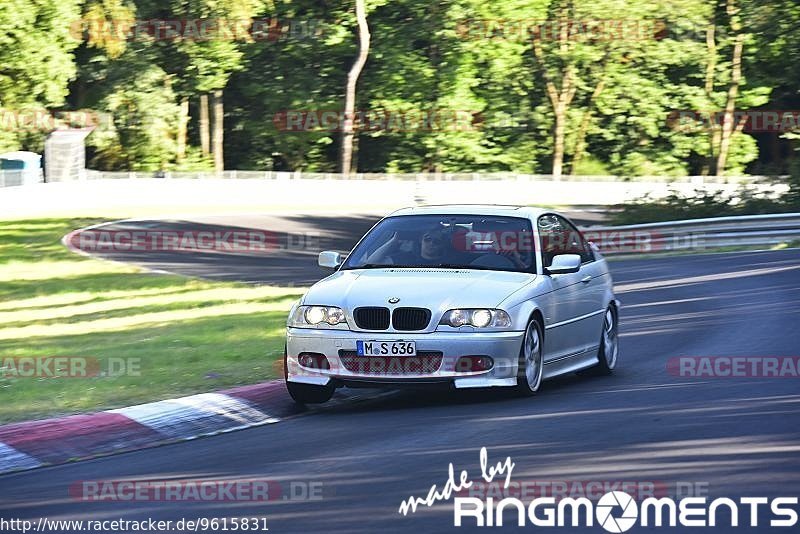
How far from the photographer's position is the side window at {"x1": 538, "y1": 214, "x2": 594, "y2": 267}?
38.6 feet

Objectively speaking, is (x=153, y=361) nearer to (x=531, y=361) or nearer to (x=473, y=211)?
(x=473, y=211)

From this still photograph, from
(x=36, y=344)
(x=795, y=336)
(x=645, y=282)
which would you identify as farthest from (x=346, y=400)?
(x=645, y=282)

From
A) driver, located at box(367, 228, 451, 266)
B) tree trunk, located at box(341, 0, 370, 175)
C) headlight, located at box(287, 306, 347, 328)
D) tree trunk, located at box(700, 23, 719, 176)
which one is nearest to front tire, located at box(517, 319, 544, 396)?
driver, located at box(367, 228, 451, 266)

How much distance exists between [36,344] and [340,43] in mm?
47141

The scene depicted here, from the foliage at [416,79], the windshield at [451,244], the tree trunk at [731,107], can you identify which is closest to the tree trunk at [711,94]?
the foliage at [416,79]

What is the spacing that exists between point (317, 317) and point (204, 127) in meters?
55.0

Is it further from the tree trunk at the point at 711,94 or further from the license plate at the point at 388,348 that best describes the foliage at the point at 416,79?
the license plate at the point at 388,348

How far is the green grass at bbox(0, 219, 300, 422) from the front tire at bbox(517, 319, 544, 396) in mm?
2503

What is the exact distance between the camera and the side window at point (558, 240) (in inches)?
463

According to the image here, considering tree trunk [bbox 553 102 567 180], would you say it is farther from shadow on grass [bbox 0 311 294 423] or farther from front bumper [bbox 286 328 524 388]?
front bumper [bbox 286 328 524 388]

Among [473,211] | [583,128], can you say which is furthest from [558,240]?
[583,128]

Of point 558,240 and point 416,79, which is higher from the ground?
point 416,79

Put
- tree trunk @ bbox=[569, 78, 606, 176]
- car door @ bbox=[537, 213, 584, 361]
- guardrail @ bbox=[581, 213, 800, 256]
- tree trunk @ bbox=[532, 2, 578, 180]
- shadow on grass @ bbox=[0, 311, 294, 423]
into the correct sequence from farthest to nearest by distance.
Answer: tree trunk @ bbox=[569, 78, 606, 176] < tree trunk @ bbox=[532, 2, 578, 180] < guardrail @ bbox=[581, 213, 800, 256] < car door @ bbox=[537, 213, 584, 361] < shadow on grass @ bbox=[0, 311, 294, 423]

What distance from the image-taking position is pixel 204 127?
64500 millimetres
